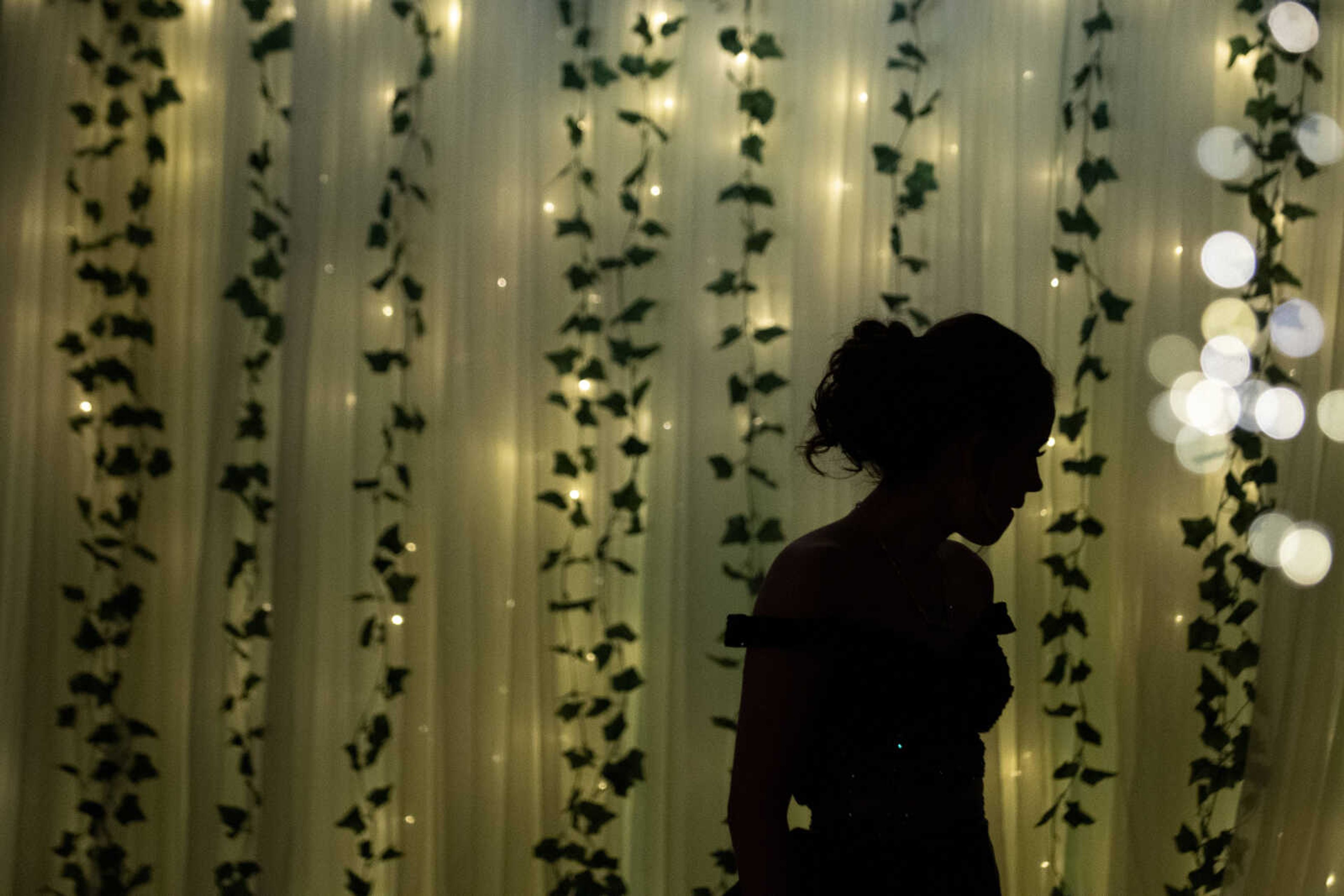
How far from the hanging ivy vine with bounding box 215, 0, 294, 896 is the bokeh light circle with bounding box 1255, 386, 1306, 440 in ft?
7.17

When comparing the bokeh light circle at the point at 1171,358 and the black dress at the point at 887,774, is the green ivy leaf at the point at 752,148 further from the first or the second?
the black dress at the point at 887,774

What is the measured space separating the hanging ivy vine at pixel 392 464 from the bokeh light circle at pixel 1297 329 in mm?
1861

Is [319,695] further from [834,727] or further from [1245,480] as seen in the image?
→ [1245,480]

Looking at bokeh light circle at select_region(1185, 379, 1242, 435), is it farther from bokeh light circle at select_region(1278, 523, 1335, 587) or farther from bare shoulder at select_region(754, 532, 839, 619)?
bare shoulder at select_region(754, 532, 839, 619)

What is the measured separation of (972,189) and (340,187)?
145cm

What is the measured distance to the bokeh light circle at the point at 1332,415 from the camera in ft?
7.86

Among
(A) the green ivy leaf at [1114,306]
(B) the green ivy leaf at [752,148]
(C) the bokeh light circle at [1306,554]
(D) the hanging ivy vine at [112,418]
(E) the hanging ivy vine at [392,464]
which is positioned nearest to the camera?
(C) the bokeh light circle at [1306,554]

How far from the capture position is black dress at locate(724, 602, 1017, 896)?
1.32 metres

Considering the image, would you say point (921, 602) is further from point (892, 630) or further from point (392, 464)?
point (392, 464)

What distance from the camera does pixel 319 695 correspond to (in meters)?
2.75

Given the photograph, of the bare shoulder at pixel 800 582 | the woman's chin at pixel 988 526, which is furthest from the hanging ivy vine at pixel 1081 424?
the bare shoulder at pixel 800 582

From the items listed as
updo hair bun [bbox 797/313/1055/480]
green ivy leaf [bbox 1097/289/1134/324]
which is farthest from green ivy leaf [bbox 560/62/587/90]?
updo hair bun [bbox 797/313/1055/480]

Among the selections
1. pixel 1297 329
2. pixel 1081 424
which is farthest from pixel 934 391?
pixel 1297 329

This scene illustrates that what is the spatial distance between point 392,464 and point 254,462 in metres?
0.35
